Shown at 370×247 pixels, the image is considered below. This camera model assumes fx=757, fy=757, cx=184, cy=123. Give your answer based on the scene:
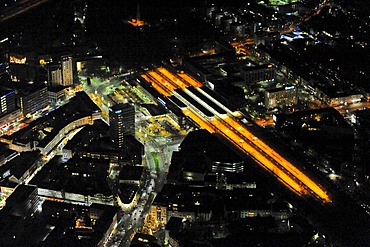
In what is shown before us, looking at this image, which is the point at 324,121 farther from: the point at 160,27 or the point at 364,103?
the point at 160,27

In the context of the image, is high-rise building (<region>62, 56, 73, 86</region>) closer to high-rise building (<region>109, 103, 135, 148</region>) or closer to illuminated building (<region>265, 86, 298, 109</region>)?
high-rise building (<region>109, 103, 135, 148</region>)

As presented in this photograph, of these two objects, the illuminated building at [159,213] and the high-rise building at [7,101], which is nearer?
the illuminated building at [159,213]

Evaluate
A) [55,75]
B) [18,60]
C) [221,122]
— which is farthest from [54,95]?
[221,122]

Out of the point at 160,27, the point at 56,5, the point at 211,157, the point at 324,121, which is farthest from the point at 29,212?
the point at 56,5

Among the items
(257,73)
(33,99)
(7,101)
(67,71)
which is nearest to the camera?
(7,101)

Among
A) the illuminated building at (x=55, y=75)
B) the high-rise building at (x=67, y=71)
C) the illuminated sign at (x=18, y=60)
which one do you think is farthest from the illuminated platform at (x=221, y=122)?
the illuminated sign at (x=18, y=60)

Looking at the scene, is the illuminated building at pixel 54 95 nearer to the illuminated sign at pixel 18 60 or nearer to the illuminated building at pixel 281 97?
the illuminated sign at pixel 18 60

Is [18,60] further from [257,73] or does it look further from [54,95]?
[257,73]
